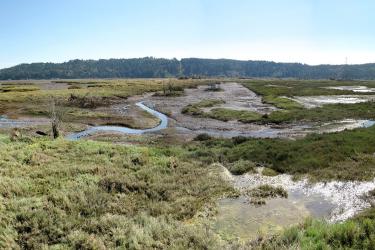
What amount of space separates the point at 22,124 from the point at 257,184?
140 ft

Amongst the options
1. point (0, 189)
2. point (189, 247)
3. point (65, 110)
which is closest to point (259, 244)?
point (189, 247)

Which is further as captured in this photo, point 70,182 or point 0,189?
point 70,182

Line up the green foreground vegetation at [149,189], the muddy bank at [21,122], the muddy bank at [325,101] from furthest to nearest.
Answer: the muddy bank at [325,101]
the muddy bank at [21,122]
the green foreground vegetation at [149,189]

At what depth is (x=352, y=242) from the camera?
38.5 feet

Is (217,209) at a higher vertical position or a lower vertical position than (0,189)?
lower

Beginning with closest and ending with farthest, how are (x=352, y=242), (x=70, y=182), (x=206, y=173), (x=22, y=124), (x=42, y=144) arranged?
(x=352, y=242) → (x=70, y=182) → (x=206, y=173) → (x=42, y=144) → (x=22, y=124)

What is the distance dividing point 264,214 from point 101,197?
7428mm

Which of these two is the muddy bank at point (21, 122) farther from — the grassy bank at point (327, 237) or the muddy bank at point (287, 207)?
the grassy bank at point (327, 237)

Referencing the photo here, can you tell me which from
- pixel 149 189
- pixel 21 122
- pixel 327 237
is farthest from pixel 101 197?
pixel 21 122

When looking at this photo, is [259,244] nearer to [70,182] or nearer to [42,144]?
[70,182]

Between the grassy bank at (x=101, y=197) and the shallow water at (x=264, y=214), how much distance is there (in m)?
1.18

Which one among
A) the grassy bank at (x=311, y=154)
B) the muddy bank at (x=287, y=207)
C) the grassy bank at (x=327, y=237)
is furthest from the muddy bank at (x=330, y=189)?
the grassy bank at (x=327, y=237)

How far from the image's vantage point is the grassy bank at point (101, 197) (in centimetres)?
1309

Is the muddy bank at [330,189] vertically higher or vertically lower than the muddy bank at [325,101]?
higher
